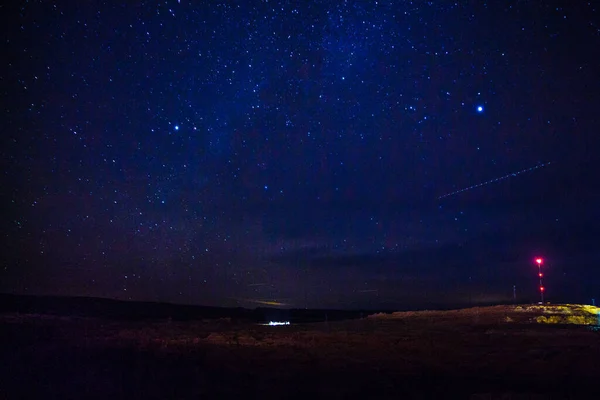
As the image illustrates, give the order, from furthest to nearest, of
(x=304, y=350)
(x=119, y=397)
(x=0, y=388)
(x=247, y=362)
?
(x=304, y=350)
(x=247, y=362)
(x=0, y=388)
(x=119, y=397)

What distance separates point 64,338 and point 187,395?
1615 cm

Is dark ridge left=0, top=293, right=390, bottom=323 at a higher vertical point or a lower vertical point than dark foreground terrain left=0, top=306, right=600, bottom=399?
lower

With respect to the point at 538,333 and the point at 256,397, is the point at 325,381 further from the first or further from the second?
the point at 538,333

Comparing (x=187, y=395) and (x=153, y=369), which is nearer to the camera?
(x=187, y=395)

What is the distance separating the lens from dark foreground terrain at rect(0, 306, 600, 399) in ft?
34.9

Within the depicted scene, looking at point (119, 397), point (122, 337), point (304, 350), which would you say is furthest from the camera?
point (122, 337)

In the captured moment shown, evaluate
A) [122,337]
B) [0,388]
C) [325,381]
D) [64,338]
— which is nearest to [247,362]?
[325,381]

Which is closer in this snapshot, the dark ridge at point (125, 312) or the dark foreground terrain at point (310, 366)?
the dark foreground terrain at point (310, 366)

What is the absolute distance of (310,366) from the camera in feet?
47.0

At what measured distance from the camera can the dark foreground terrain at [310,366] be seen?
10648 mm

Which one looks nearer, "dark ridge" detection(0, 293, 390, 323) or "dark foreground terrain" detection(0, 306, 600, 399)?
"dark foreground terrain" detection(0, 306, 600, 399)

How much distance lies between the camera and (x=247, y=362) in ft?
50.1

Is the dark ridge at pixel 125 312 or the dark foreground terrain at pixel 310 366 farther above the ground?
the dark foreground terrain at pixel 310 366

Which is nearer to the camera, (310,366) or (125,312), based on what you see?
(310,366)
